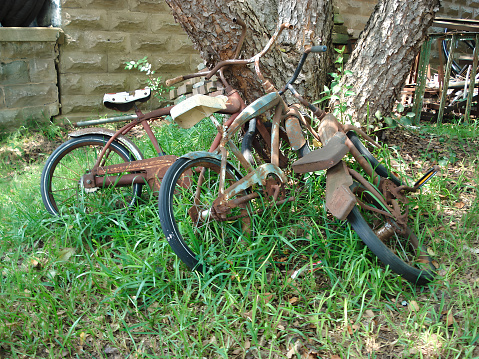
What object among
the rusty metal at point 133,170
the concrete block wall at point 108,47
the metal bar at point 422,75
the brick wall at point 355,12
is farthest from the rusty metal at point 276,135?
the brick wall at point 355,12

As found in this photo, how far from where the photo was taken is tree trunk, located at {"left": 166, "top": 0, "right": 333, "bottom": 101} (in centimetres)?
287

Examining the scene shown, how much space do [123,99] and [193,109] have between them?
1.08 m

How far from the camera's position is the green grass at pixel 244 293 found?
199cm

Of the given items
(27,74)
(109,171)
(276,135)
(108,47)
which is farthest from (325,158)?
(27,74)

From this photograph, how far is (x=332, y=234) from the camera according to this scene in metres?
2.45

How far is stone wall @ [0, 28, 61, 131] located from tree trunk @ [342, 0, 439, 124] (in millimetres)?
3609

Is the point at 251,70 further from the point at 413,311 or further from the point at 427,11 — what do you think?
the point at 413,311

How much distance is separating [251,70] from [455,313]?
2149mm

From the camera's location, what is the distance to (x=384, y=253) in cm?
207

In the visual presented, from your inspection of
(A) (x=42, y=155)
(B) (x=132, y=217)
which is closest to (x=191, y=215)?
(B) (x=132, y=217)

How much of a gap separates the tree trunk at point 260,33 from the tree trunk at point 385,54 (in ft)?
1.11

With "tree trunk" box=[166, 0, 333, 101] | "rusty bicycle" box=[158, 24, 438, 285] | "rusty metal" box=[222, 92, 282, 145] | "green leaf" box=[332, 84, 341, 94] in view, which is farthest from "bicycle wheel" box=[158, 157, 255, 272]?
"green leaf" box=[332, 84, 341, 94]

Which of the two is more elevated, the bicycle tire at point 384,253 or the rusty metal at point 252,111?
the rusty metal at point 252,111

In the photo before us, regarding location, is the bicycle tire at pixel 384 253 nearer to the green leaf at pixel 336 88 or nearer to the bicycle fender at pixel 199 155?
the bicycle fender at pixel 199 155
